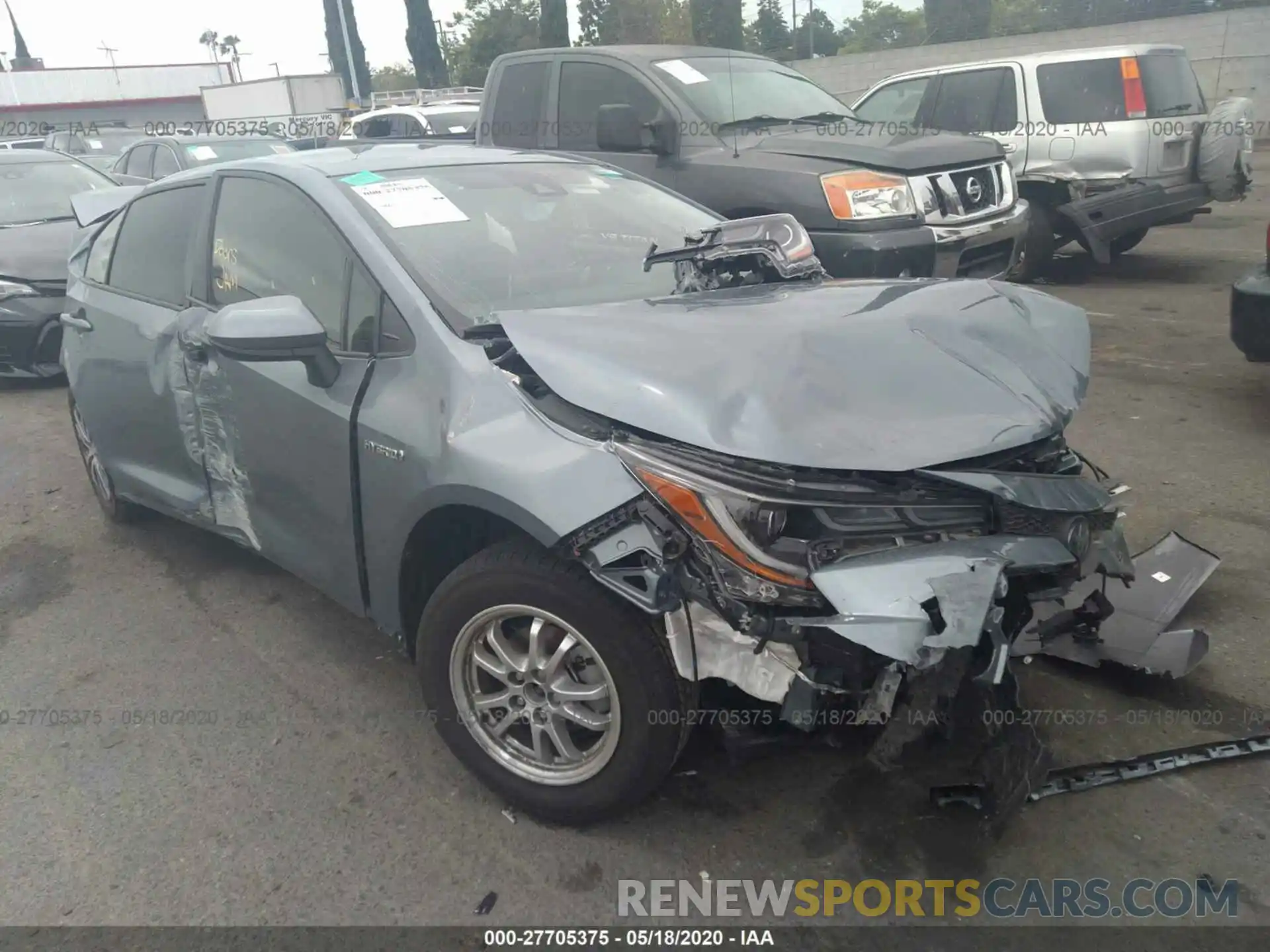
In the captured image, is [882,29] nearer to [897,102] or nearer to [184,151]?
[897,102]

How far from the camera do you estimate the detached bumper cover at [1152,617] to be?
113 inches

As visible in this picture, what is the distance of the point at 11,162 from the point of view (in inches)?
334

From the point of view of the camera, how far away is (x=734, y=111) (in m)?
6.68

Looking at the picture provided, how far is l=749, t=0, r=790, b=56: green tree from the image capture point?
21016 mm

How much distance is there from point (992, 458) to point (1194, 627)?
1536 millimetres

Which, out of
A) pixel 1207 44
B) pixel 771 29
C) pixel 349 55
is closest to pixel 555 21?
pixel 771 29

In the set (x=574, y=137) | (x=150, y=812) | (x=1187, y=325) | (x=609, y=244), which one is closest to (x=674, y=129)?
(x=574, y=137)

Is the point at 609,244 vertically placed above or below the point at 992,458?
above

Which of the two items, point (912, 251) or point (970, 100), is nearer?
point (912, 251)

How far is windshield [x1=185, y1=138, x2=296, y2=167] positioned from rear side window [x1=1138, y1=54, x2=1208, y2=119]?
8.77 m

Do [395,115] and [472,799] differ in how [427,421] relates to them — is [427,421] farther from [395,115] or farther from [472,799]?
[395,115]

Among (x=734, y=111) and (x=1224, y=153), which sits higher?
(x=734, y=111)

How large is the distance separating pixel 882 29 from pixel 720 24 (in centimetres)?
502

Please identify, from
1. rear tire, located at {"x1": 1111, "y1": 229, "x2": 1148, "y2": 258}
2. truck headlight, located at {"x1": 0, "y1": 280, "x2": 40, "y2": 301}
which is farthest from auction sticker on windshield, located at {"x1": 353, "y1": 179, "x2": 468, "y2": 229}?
rear tire, located at {"x1": 1111, "y1": 229, "x2": 1148, "y2": 258}
